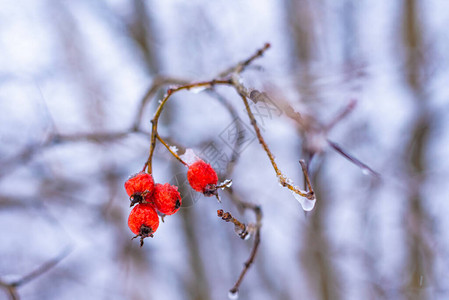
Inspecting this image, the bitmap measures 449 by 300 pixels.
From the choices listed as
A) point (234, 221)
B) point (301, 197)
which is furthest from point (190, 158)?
point (301, 197)

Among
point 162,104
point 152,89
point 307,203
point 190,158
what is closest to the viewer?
point 307,203

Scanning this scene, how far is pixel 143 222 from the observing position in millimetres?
1193

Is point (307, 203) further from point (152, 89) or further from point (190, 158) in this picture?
point (152, 89)

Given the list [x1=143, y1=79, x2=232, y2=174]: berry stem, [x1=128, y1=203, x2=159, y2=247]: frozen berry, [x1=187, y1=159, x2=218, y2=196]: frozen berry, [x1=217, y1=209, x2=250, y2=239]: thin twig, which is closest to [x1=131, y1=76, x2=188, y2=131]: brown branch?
[x1=143, y1=79, x2=232, y2=174]: berry stem

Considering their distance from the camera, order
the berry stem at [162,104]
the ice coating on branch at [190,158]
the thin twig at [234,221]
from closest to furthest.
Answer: the thin twig at [234,221] < the berry stem at [162,104] < the ice coating on branch at [190,158]

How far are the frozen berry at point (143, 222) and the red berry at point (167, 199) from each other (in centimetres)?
4

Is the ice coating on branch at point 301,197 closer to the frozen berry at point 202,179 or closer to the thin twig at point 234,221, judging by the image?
the thin twig at point 234,221

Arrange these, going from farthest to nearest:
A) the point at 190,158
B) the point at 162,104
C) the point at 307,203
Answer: the point at 190,158 → the point at 162,104 → the point at 307,203

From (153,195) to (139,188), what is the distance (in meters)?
0.07

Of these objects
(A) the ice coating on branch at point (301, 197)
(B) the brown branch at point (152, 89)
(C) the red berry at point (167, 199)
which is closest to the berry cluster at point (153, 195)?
(C) the red berry at point (167, 199)

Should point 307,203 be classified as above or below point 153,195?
above

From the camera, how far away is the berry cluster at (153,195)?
1.19 meters

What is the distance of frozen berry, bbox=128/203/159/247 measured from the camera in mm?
1181

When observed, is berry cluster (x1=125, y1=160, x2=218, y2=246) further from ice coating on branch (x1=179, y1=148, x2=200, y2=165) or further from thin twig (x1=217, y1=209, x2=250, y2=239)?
thin twig (x1=217, y1=209, x2=250, y2=239)
